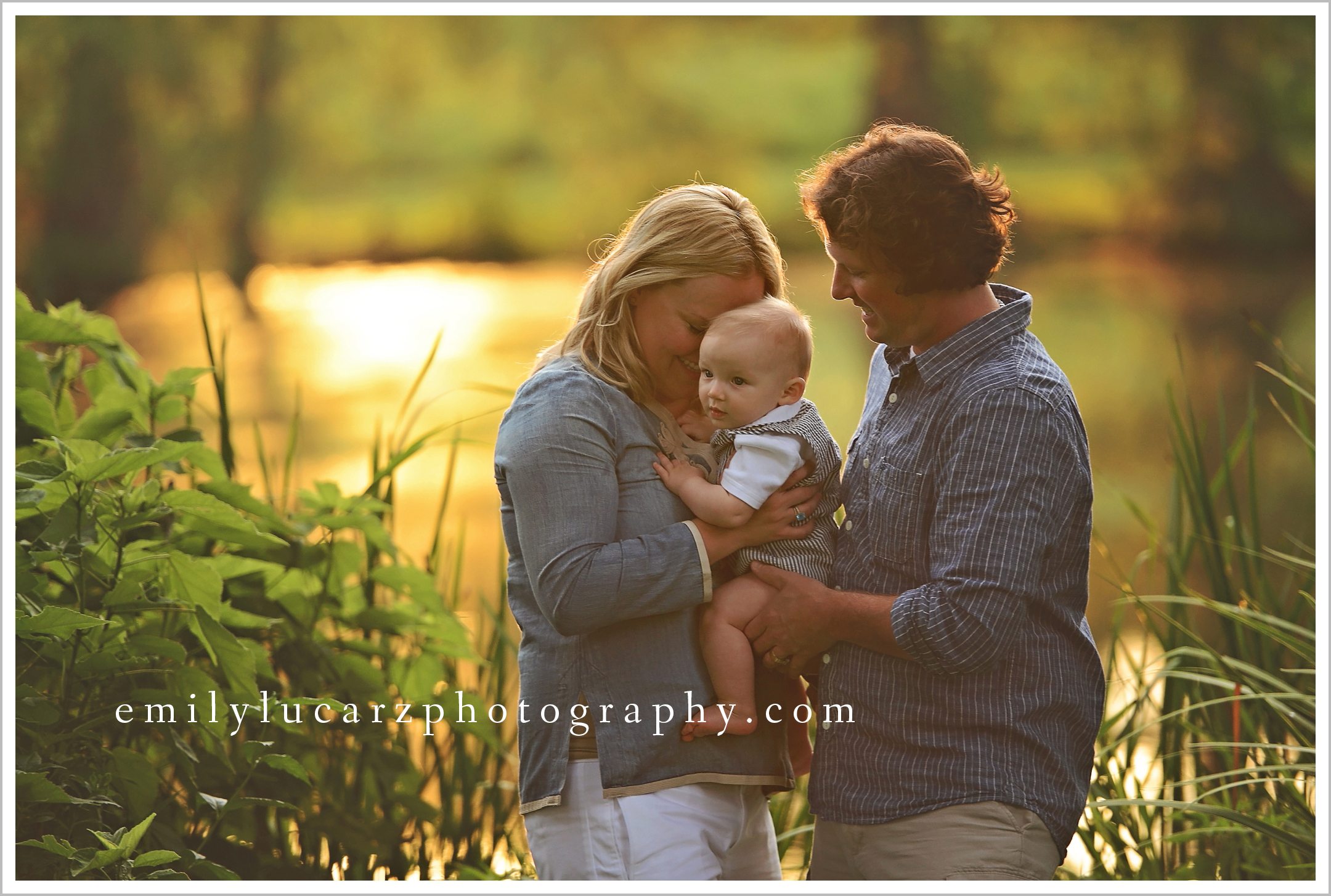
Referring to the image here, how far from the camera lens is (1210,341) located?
883cm

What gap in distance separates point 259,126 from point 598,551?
45.1 ft

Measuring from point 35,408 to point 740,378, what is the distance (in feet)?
3.84

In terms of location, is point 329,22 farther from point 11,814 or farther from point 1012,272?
point 11,814

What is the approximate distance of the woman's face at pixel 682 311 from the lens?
66.5 inches

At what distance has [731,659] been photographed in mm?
1647

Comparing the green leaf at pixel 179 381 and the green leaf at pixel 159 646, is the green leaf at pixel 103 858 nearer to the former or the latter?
the green leaf at pixel 159 646

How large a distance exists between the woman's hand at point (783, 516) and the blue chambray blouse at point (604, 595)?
100mm

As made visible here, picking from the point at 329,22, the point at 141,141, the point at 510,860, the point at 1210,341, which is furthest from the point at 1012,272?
the point at 510,860

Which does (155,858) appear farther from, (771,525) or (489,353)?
(489,353)

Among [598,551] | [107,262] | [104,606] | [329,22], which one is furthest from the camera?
[329,22]

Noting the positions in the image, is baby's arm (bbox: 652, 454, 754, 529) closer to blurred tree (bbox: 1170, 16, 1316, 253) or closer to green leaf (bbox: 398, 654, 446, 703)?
green leaf (bbox: 398, 654, 446, 703)

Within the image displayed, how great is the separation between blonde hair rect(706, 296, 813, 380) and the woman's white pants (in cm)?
62

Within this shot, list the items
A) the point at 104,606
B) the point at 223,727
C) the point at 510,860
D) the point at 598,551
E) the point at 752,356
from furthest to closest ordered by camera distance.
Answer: the point at 510,860
the point at 223,727
the point at 104,606
the point at 752,356
the point at 598,551

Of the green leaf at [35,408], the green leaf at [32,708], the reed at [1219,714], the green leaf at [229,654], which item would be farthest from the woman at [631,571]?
the reed at [1219,714]
